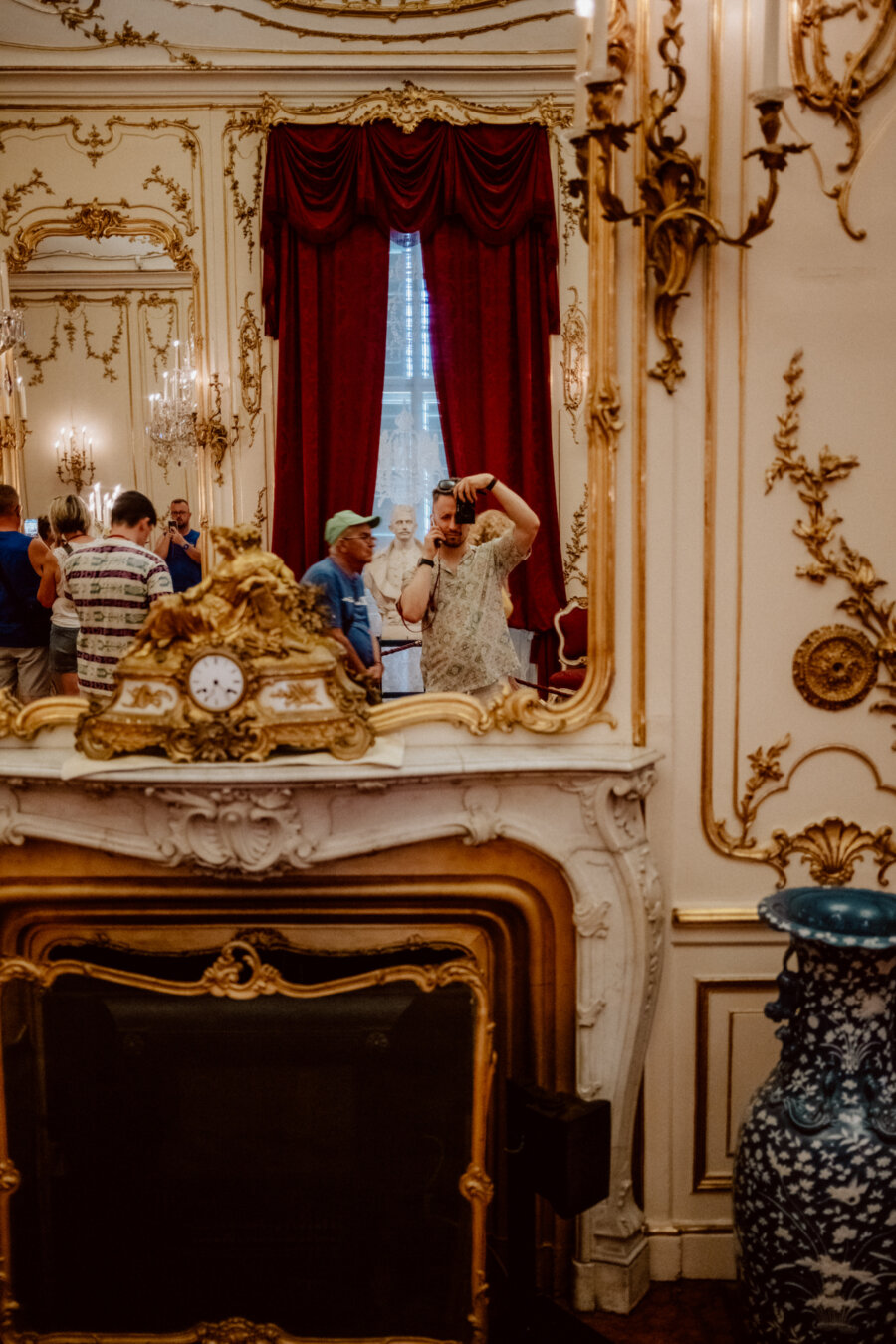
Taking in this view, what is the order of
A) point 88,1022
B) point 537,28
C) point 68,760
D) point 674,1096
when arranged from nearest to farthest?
point 68,760, point 88,1022, point 674,1096, point 537,28

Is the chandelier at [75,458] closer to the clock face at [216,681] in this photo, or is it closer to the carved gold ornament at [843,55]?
the clock face at [216,681]

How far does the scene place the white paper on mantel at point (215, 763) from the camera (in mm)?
1499

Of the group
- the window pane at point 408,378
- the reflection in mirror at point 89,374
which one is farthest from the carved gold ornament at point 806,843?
the window pane at point 408,378

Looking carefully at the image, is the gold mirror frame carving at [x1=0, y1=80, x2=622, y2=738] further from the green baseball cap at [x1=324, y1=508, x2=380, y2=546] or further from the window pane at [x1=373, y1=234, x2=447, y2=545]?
the window pane at [x1=373, y1=234, x2=447, y2=545]

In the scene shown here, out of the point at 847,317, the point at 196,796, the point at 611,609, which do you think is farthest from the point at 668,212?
the point at 196,796

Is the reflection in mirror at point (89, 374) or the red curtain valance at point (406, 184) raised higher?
the red curtain valance at point (406, 184)

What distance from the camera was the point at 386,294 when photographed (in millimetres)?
2992

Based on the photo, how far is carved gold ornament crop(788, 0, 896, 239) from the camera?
159cm

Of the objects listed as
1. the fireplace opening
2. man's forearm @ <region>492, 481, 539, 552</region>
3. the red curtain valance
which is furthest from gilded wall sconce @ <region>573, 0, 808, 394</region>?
the fireplace opening

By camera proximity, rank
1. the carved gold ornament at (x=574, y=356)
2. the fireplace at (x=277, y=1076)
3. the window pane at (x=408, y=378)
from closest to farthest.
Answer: the fireplace at (x=277, y=1076) < the carved gold ornament at (x=574, y=356) < the window pane at (x=408, y=378)

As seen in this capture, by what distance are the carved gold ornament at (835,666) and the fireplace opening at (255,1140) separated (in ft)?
2.56

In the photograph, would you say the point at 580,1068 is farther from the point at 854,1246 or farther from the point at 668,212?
the point at 668,212

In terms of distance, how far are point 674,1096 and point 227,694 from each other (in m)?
1.14

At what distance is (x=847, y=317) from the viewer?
1644 mm
